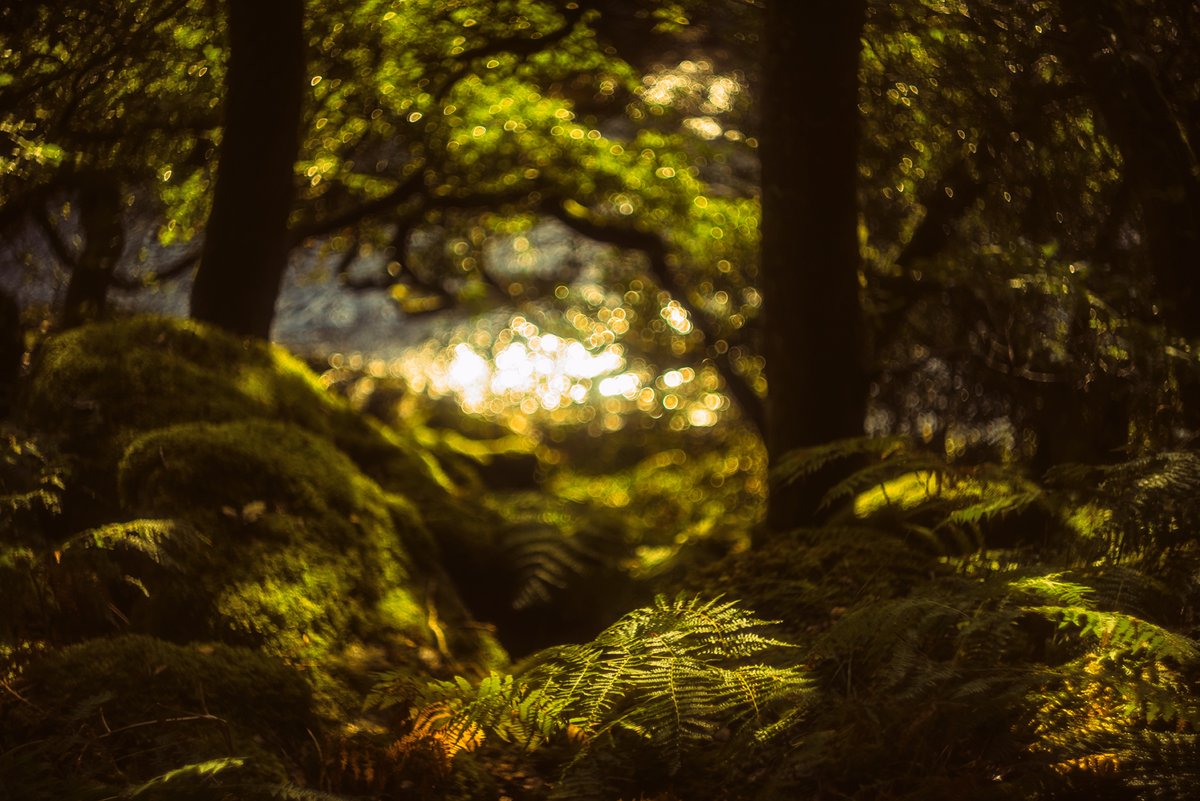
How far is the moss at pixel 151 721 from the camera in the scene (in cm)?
229

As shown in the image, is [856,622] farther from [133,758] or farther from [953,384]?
A: [953,384]

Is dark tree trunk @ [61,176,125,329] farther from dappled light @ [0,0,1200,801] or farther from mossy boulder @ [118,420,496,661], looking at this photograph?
mossy boulder @ [118,420,496,661]

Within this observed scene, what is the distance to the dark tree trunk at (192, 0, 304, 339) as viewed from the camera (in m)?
4.92

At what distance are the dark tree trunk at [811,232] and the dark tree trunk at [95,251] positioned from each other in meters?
3.82

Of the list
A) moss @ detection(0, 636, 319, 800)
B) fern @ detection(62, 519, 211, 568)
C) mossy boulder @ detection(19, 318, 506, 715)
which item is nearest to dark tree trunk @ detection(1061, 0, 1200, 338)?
mossy boulder @ detection(19, 318, 506, 715)

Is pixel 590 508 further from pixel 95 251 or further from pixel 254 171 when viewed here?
pixel 95 251

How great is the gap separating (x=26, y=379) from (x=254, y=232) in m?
1.59

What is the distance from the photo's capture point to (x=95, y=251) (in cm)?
509

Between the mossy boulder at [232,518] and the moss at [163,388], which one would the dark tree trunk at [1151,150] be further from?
the moss at [163,388]

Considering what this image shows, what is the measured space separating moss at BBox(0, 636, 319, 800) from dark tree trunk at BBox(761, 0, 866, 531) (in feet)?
9.98

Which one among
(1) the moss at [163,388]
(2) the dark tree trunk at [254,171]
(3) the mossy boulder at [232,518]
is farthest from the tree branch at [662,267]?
(3) the mossy boulder at [232,518]

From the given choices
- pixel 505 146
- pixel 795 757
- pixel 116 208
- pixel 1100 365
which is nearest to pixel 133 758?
pixel 795 757

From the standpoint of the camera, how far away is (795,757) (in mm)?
2531

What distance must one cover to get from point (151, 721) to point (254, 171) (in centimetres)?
368
